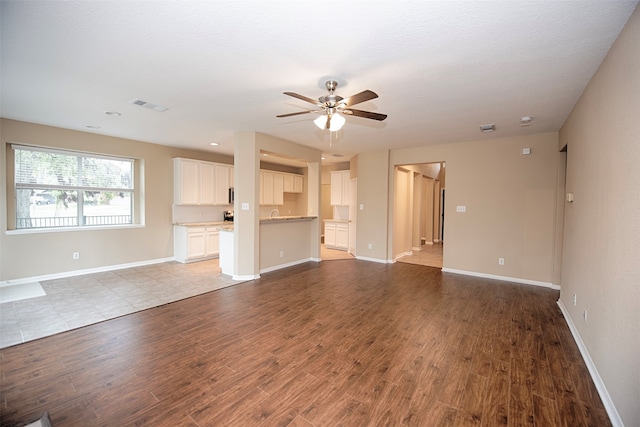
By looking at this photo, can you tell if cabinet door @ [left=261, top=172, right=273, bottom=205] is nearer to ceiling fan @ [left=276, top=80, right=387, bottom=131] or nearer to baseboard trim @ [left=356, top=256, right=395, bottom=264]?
baseboard trim @ [left=356, top=256, right=395, bottom=264]

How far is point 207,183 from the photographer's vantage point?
21.9 feet

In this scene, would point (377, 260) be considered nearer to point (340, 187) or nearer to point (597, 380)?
point (340, 187)

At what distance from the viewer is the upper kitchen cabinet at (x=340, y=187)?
26.1 ft

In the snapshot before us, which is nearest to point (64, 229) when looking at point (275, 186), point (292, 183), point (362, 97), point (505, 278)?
point (275, 186)

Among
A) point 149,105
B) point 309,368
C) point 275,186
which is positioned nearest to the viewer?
point 309,368

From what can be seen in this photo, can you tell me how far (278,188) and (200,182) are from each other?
237cm

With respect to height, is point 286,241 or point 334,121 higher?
point 334,121

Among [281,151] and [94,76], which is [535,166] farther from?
[94,76]

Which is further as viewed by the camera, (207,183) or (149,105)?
(207,183)

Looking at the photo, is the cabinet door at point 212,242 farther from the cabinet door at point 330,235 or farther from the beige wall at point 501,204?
the beige wall at point 501,204

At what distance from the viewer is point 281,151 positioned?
17.7 feet

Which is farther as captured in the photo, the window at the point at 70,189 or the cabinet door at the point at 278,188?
the cabinet door at the point at 278,188

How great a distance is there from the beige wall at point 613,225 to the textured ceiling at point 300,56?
0.96 feet

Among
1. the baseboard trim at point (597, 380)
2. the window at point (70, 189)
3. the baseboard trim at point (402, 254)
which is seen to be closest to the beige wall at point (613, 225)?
the baseboard trim at point (597, 380)
